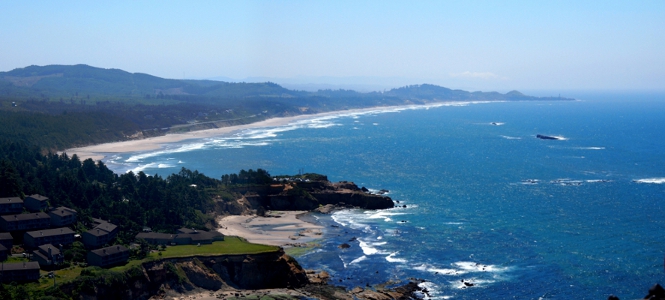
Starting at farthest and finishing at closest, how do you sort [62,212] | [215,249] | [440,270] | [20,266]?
[62,212]
[440,270]
[215,249]
[20,266]

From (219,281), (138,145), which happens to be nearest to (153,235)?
(219,281)

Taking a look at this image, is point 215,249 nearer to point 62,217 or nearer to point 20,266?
point 62,217

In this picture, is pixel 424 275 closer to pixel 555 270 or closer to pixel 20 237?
pixel 555 270

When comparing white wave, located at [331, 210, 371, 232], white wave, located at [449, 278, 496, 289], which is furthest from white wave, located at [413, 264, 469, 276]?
white wave, located at [331, 210, 371, 232]

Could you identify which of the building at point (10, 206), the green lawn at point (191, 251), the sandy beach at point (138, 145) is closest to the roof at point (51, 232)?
the green lawn at point (191, 251)

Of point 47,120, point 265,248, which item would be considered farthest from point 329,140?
point 265,248

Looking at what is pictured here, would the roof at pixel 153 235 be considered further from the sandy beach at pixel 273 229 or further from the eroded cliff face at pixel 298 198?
the eroded cliff face at pixel 298 198

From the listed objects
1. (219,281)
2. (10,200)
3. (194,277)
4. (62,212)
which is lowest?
(219,281)

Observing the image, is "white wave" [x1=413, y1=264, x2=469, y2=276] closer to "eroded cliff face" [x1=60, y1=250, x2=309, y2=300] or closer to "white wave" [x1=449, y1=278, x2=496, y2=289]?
"white wave" [x1=449, y1=278, x2=496, y2=289]
